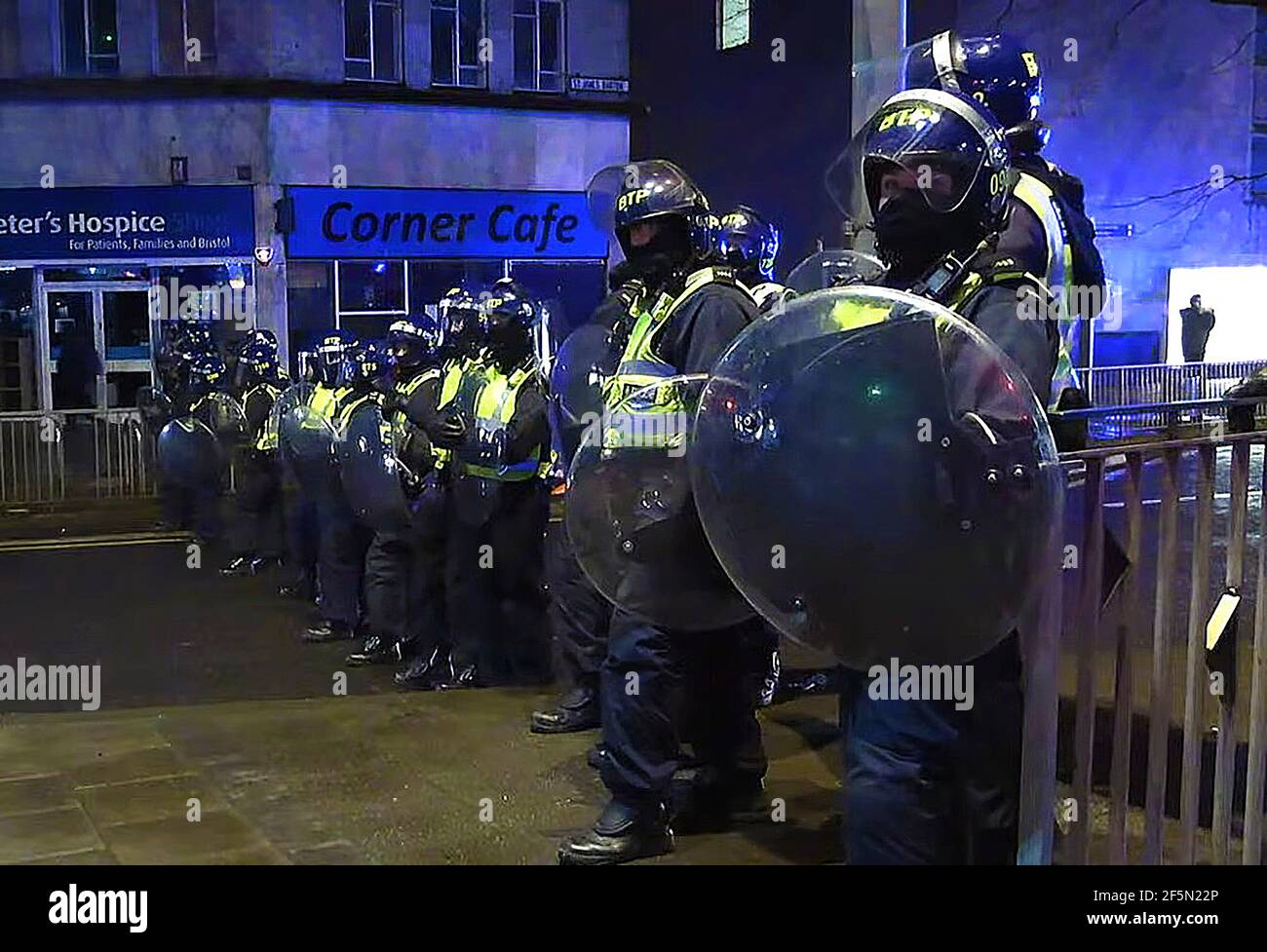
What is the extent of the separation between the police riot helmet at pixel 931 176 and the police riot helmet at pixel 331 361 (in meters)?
6.14

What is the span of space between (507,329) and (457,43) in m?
13.7

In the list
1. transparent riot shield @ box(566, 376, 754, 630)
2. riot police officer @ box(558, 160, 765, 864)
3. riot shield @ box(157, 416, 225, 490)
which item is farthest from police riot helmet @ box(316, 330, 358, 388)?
transparent riot shield @ box(566, 376, 754, 630)

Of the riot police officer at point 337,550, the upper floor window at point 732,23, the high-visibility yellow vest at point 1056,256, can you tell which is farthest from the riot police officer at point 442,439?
the upper floor window at point 732,23

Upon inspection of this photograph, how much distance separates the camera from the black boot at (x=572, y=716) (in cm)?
634

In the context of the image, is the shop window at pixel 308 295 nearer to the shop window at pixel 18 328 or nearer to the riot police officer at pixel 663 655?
the shop window at pixel 18 328

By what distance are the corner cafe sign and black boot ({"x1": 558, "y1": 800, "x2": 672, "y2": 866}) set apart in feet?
47.7

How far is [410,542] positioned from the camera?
26.1 feet

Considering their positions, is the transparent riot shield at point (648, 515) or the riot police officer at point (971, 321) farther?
the transparent riot shield at point (648, 515)

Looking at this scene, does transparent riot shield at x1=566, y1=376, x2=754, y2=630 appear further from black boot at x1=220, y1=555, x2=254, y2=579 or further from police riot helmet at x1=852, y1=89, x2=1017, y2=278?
black boot at x1=220, y1=555, x2=254, y2=579

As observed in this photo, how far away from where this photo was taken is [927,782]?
305 cm

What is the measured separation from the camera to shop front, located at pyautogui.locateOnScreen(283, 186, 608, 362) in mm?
18625

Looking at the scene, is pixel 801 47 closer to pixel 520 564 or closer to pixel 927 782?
pixel 520 564

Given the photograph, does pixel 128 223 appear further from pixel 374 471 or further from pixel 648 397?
pixel 648 397
